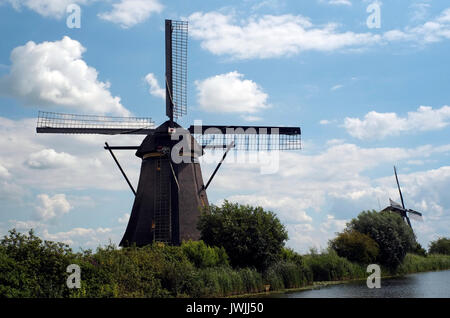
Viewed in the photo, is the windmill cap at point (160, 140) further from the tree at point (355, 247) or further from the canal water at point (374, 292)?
the tree at point (355, 247)

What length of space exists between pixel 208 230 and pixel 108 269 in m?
8.67

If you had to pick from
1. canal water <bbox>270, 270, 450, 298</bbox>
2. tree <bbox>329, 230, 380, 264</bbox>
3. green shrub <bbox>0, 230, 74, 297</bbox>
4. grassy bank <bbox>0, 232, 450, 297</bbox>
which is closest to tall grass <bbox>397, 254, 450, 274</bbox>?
tree <bbox>329, 230, 380, 264</bbox>

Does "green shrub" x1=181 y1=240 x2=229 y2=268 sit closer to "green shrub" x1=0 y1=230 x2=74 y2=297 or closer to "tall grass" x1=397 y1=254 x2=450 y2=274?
"green shrub" x1=0 y1=230 x2=74 y2=297

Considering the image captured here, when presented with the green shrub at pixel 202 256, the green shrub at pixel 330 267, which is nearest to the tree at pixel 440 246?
the green shrub at pixel 330 267

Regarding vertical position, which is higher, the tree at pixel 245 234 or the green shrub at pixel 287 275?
the tree at pixel 245 234

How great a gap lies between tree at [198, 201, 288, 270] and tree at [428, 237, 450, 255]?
3642cm

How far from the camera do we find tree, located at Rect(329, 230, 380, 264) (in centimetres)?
3091

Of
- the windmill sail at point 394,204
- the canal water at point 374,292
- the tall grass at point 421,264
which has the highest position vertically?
the windmill sail at point 394,204

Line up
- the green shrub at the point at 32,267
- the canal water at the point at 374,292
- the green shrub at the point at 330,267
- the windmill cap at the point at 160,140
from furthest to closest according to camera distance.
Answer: the windmill cap at the point at 160,140 < the green shrub at the point at 330,267 < the canal water at the point at 374,292 < the green shrub at the point at 32,267

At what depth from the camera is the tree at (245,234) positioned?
75.0 feet

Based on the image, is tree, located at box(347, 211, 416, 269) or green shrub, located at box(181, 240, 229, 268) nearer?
green shrub, located at box(181, 240, 229, 268)

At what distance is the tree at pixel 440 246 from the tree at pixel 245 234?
3642cm

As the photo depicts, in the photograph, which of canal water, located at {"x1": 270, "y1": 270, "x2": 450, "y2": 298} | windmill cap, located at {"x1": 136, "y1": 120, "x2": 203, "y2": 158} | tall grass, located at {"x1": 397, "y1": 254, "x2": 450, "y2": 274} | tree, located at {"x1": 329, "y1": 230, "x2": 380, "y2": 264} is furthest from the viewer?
tall grass, located at {"x1": 397, "y1": 254, "x2": 450, "y2": 274}

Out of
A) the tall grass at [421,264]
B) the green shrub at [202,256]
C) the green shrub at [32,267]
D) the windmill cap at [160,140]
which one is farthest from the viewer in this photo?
the tall grass at [421,264]
